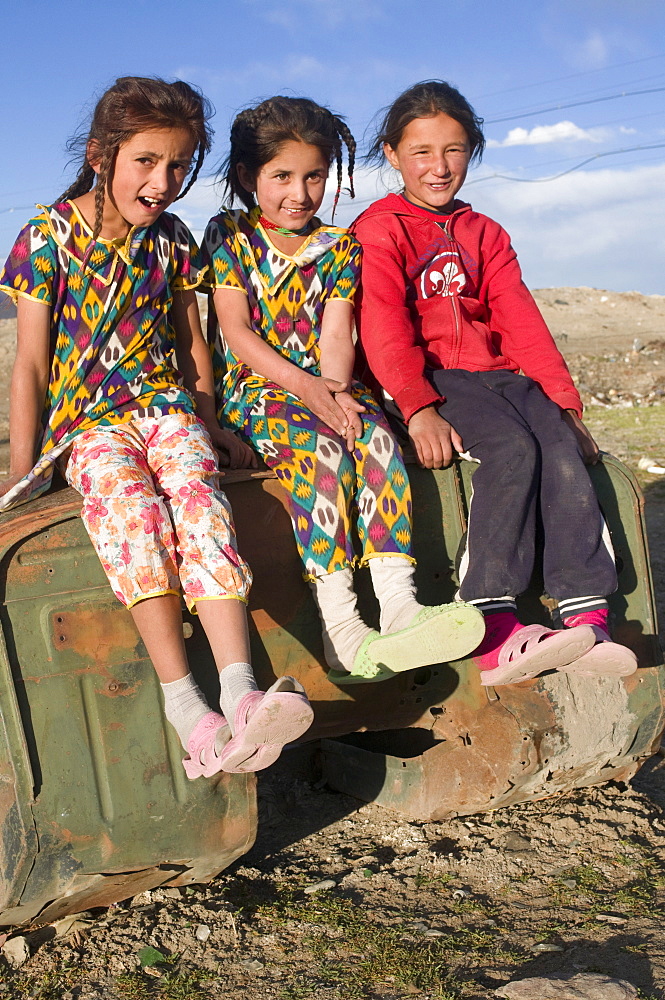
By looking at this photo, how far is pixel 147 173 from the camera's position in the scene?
276cm

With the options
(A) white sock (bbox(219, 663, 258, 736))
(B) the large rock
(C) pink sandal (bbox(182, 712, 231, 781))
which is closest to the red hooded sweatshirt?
(A) white sock (bbox(219, 663, 258, 736))

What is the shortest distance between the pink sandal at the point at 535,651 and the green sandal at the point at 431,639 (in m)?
0.19

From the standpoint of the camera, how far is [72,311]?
2811 millimetres

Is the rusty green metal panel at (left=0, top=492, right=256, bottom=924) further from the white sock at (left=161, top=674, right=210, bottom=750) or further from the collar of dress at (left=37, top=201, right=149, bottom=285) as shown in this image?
the collar of dress at (left=37, top=201, right=149, bottom=285)

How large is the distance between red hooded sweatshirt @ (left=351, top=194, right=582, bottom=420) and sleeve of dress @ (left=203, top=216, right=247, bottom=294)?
0.43 metres

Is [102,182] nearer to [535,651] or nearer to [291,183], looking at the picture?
[291,183]

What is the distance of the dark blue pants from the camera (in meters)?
2.77

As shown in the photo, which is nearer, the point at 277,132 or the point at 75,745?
the point at 75,745

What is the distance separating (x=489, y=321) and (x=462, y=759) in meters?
1.57

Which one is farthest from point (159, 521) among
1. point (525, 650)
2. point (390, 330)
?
point (390, 330)

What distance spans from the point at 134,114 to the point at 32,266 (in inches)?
20.5

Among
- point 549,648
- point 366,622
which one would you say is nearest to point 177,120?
point 366,622

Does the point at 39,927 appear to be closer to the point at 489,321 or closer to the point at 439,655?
the point at 439,655

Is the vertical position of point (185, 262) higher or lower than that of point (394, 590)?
higher
